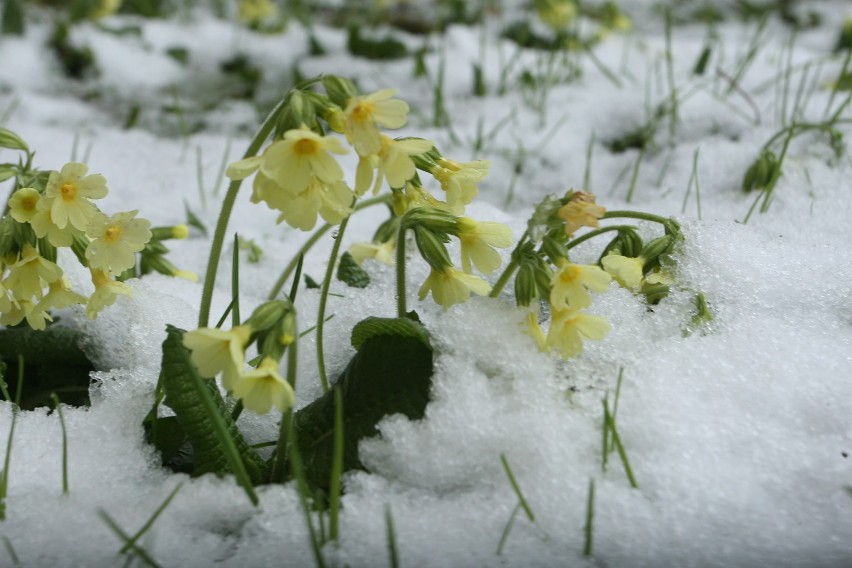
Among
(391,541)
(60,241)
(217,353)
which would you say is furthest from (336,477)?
(60,241)

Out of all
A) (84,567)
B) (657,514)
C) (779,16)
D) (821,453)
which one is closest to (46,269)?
(84,567)

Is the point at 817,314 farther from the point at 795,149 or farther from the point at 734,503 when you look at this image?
the point at 795,149

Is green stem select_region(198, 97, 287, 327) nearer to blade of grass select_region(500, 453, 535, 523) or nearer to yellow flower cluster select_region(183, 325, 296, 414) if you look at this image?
yellow flower cluster select_region(183, 325, 296, 414)

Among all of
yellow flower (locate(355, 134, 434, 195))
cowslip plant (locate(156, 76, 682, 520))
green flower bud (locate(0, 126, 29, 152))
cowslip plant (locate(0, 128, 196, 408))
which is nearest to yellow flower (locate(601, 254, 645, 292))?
cowslip plant (locate(156, 76, 682, 520))

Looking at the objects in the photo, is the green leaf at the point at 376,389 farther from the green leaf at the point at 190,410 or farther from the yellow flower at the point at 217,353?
the yellow flower at the point at 217,353

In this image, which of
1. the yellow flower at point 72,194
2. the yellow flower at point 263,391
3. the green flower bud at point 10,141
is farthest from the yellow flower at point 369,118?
the green flower bud at point 10,141

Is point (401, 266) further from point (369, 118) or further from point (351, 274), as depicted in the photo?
point (351, 274)
